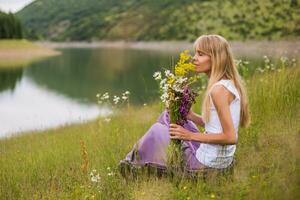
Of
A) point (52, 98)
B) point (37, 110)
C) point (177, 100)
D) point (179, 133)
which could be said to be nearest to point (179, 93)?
point (177, 100)

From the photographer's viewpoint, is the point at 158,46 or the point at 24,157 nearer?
the point at 24,157

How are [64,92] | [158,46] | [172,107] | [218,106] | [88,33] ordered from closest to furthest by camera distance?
[218,106], [172,107], [64,92], [158,46], [88,33]

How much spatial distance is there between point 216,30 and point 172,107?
133m

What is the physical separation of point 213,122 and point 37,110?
19.4m

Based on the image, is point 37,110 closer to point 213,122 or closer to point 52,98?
point 52,98

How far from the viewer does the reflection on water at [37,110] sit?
17641 mm

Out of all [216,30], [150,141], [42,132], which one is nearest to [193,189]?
[150,141]

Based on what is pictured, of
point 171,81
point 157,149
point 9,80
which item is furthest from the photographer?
point 9,80

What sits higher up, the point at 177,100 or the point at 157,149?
the point at 177,100

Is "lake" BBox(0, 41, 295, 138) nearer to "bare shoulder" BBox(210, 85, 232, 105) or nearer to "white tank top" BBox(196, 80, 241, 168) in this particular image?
"white tank top" BBox(196, 80, 241, 168)

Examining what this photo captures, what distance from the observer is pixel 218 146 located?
442cm

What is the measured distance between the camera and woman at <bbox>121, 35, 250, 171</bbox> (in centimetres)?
423

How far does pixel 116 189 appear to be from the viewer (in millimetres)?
4852

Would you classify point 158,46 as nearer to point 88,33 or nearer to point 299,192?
point 88,33
